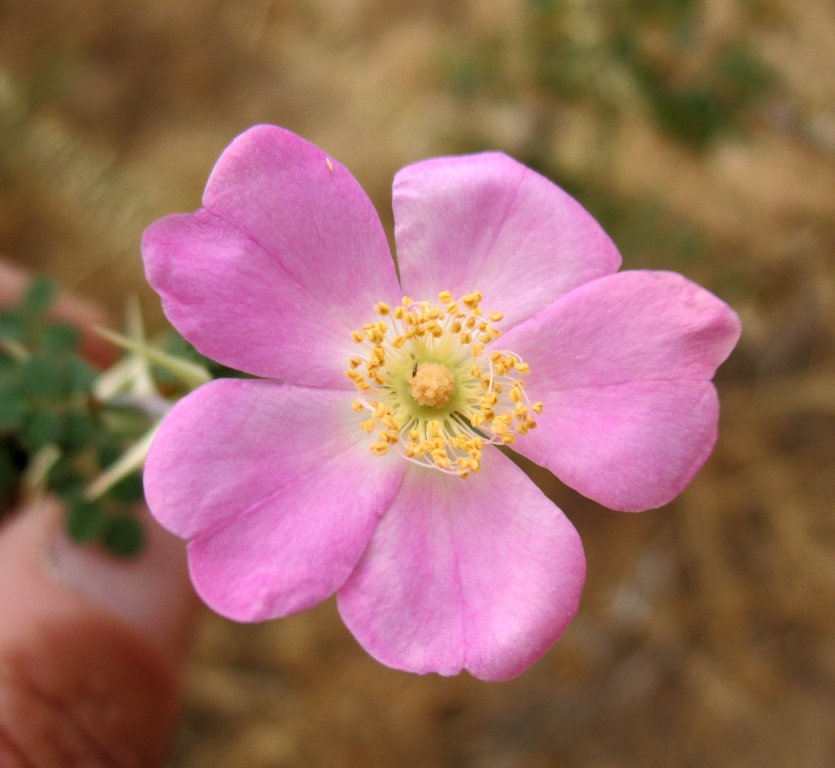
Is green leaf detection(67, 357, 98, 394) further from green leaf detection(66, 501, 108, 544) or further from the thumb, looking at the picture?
the thumb

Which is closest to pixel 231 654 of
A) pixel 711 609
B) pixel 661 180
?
pixel 711 609

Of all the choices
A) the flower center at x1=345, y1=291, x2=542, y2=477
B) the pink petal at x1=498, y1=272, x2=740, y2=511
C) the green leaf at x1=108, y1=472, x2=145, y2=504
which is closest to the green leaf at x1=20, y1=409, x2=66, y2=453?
the green leaf at x1=108, y1=472, x2=145, y2=504

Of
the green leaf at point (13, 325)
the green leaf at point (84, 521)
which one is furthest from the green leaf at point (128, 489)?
Answer: the green leaf at point (13, 325)

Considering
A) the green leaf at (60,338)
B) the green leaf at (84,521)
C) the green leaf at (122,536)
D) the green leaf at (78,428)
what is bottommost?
the green leaf at (122,536)

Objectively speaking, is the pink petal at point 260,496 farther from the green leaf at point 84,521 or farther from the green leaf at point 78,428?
the green leaf at point 84,521

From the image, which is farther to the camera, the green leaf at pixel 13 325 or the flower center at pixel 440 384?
the green leaf at pixel 13 325

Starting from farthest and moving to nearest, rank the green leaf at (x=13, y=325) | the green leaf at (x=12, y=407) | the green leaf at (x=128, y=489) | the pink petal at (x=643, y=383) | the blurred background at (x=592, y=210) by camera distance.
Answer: the blurred background at (x=592, y=210)
the green leaf at (x=13, y=325)
the green leaf at (x=128, y=489)
the green leaf at (x=12, y=407)
the pink petal at (x=643, y=383)

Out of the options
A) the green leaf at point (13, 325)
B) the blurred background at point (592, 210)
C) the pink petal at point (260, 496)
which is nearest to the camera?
the pink petal at point (260, 496)
